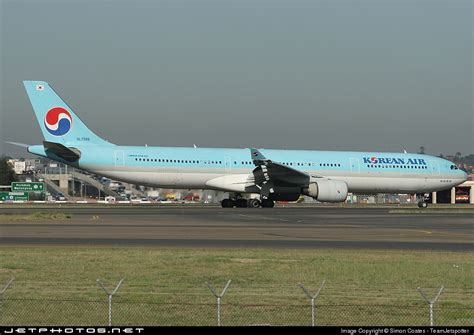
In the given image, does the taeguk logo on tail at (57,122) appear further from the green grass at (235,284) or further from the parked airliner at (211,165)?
the green grass at (235,284)

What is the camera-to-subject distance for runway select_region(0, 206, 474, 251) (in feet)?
94.3

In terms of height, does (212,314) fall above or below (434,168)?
below

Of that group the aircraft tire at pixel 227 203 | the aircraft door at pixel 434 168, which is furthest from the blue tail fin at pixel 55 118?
the aircraft door at pixel 434 168

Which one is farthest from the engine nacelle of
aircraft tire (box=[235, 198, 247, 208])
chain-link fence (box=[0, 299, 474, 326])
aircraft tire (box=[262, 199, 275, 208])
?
chain-link fence (box=[0, 299, 474, 326])

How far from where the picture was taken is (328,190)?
185 ft

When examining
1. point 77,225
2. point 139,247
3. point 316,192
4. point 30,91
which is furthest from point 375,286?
point 30,91

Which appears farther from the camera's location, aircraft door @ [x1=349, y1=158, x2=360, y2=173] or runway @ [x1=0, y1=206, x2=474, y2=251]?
aircraft door @ [x1=349, y1=158, x2=360, y2=173]

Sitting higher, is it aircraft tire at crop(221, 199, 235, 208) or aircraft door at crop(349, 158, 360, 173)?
aircraft door at crop(349, 158, 360, 173)

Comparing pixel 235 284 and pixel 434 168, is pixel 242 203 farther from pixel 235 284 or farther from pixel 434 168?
pixel 235 284

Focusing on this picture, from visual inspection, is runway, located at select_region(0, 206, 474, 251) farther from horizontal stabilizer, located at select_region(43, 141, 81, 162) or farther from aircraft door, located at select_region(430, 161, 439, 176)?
aircraft door, located at select_region(430, 161, 439, 176)

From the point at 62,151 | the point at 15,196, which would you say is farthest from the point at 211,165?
the point at 15,196

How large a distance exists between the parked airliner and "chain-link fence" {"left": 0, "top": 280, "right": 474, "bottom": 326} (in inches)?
1542

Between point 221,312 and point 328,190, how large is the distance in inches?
1661

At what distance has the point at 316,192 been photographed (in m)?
56.8
